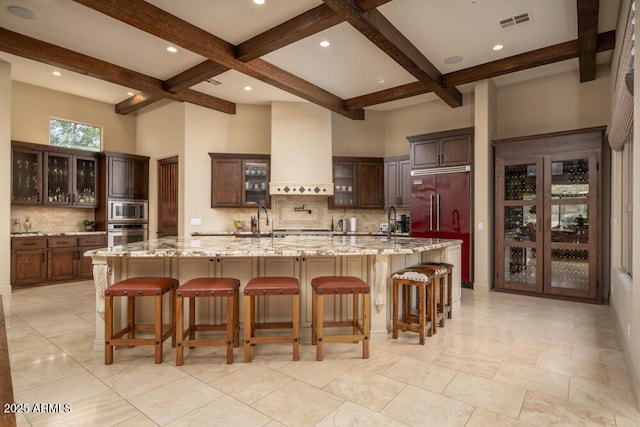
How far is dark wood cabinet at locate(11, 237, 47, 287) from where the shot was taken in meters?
5.55

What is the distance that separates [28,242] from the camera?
5.69 meters

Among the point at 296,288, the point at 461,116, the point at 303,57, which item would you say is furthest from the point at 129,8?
the point at 461,116

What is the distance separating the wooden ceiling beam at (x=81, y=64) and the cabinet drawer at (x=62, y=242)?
2.96m

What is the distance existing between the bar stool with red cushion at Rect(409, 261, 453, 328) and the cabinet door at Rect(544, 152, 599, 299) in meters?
2.03

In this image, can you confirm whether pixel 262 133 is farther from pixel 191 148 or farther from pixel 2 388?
pixel 2 388

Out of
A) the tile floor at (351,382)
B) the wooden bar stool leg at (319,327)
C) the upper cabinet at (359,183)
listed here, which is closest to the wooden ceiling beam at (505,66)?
the upper cabinet at (359,183)

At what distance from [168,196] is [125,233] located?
1.15 meters

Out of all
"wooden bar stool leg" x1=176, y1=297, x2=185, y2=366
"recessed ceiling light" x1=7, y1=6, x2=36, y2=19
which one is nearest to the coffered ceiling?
"recessed ceiling light" x1=7, y1=6, x2=36, y2=19

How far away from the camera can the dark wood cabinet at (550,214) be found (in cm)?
471

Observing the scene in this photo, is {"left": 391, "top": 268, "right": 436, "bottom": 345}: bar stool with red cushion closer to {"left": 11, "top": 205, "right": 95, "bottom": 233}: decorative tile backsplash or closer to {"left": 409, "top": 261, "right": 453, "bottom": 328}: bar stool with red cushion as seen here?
{"left": 409, "top": 261, "right": 453, "bottom": 328}: bar stool with red cushion

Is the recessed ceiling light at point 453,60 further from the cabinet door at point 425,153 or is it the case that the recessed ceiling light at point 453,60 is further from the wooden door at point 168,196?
the wooden door at point 168,196

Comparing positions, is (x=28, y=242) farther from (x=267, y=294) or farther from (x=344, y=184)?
(x=344, y=184)

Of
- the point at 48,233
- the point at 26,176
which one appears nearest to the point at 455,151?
the point at 48,233

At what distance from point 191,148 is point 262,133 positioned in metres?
1.45
